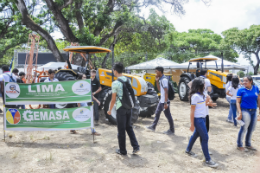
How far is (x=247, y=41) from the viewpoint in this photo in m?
31.6

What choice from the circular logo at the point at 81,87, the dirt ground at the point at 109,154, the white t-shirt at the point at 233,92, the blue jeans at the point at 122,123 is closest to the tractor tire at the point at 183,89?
the white t-shirt at the point at 233,92

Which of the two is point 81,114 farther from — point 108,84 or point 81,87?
point 108,84

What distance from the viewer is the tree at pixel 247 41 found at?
31.0 metres

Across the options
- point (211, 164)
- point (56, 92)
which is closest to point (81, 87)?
point (56, 92)

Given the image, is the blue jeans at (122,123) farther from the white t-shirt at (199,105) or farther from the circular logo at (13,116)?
the circular logo at (13,116)

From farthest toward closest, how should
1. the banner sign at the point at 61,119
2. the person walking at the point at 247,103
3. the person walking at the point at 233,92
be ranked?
the person walking at the point at 233,92
the banner sign at the point at 61,119
the person walking at the point at 247,103

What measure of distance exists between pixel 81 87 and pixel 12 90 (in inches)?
63.9

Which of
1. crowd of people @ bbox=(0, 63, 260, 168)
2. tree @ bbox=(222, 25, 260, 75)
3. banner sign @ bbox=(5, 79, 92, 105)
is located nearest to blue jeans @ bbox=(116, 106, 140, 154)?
crowd of people @ bbox=(0, 63, 260, 168)

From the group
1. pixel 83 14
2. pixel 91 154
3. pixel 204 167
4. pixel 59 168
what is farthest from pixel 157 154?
pixel 83 14

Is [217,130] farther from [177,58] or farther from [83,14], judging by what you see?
[177,58]

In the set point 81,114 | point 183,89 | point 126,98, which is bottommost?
point 81,114

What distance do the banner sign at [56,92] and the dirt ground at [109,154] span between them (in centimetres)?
95

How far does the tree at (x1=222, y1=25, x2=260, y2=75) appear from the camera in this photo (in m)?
31.0

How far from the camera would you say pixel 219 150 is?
4.98 meters
